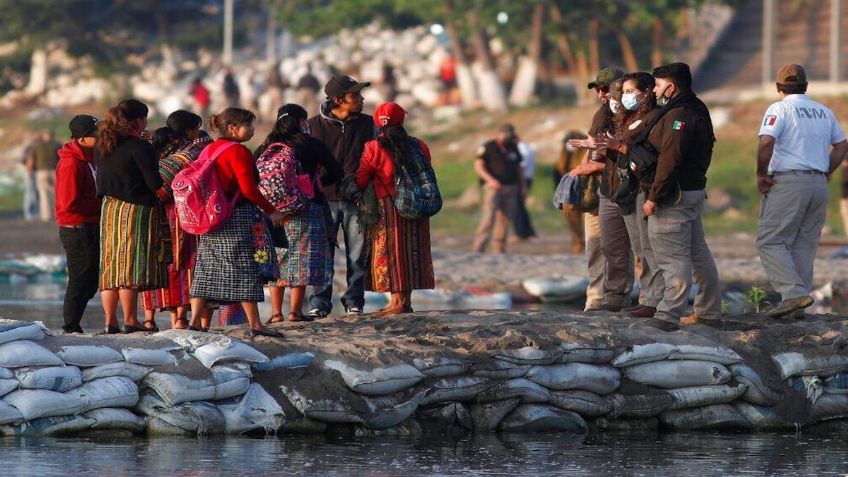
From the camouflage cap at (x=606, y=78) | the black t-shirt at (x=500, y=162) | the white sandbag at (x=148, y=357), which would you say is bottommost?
the white sandbag at (x=148, y=357)

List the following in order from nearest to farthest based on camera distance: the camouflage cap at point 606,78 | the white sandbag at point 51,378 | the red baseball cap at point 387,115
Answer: the white sandbag at point 51,378, the red baseball cap at point 387,115, the camouflage cap at point 606,78

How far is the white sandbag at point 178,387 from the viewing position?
8836 millimetres

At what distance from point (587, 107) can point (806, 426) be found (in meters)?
28.3

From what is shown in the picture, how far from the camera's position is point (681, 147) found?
10070 mm

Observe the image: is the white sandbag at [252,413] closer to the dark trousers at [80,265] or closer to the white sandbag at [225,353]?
the white sandbag at [225,353]

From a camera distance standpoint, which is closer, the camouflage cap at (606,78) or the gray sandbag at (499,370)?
the gray sandbag at (499,370)

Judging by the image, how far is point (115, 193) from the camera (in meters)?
10.0

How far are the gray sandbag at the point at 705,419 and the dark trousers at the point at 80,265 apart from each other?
3293 mm

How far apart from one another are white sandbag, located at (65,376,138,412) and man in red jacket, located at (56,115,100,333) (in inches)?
71.3

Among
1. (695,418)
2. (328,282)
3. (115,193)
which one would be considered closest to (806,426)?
(695,418)

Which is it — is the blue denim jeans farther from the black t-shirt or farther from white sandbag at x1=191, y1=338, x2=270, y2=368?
the black t-shirt

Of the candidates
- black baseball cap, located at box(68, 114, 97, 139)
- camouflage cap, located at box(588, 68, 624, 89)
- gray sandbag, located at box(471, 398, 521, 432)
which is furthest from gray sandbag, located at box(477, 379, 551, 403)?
black baseball cap, located at box(68, 114, 97, 139)

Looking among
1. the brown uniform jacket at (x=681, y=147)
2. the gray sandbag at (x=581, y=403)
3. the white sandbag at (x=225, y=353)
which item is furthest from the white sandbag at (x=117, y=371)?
the brown uniform jacket at (x=681, y=147)

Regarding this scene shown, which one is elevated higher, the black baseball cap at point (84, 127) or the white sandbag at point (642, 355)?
the black baseball cap at point (84, 127)
